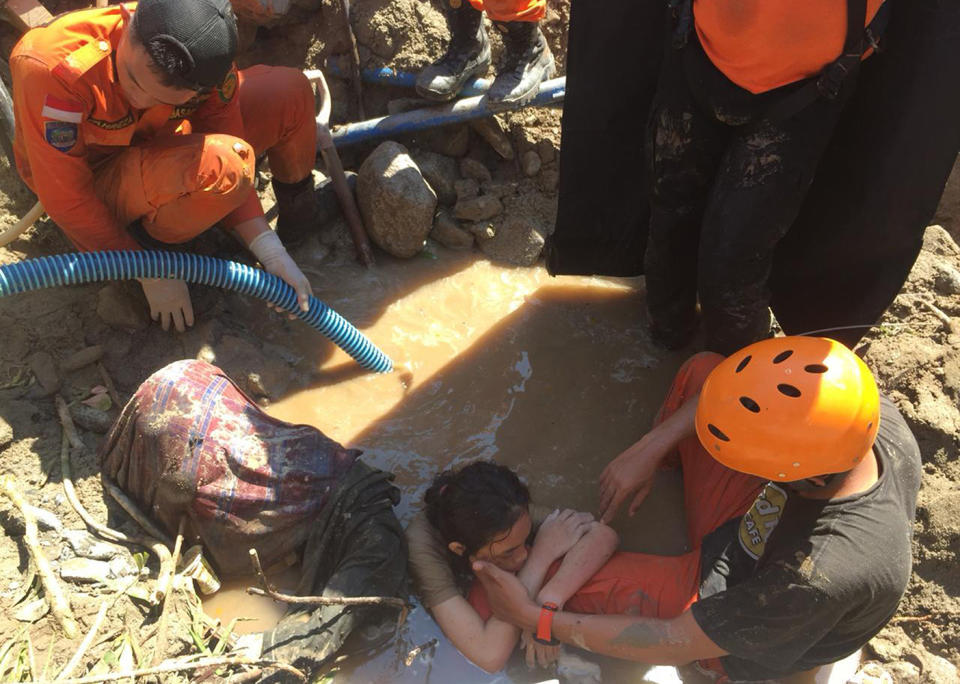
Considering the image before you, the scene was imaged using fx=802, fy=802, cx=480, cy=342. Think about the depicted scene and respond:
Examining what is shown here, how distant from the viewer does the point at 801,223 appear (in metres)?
3.24

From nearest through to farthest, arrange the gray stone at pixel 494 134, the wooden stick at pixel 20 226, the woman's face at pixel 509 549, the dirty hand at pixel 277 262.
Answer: the woman's face at pixel 509 549 < the wooden stick at pixel 20 226 < the dirty hand at pixel 277 262 < the gray stone at pixel 494 134

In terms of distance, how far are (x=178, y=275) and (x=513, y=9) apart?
82.1 inches

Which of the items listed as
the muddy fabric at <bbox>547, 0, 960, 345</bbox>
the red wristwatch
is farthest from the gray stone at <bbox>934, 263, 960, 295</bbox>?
the red wristwatch

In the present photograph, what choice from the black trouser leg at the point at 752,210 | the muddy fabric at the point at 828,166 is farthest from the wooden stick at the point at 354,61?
the black trouser leg at the point at 752,210

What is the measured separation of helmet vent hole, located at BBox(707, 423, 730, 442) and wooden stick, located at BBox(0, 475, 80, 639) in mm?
2160

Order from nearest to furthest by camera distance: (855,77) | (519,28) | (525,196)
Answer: (855,77), (519,28), (525,196)

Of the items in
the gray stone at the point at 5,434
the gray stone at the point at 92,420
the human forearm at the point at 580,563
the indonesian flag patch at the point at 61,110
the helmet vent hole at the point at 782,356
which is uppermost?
the indonesian flag patch at the point at 61,110

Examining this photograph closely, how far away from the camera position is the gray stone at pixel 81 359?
3295 mm

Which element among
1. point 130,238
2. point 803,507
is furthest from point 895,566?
point 130,238

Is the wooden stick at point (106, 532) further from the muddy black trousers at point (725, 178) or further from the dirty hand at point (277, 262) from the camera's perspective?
the muddy black trousers at point (725, 178)

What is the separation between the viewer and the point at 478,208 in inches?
170

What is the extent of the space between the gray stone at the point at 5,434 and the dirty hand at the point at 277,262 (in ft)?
3.77

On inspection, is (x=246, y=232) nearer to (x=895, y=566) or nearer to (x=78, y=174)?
(x=78, y=174)

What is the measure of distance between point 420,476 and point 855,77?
7.29 feet
